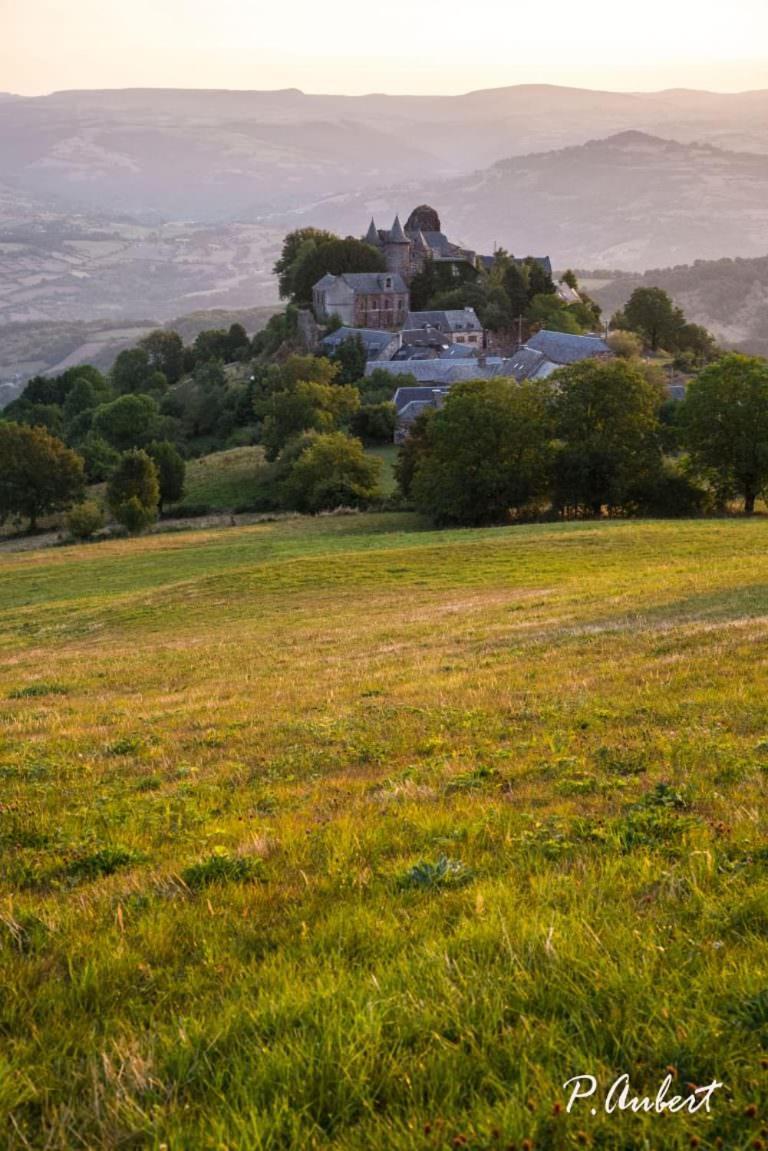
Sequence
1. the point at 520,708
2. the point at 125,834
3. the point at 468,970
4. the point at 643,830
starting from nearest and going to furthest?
the point at 468,970, the point at 643,830, the point at 125,834, the point at 520,708

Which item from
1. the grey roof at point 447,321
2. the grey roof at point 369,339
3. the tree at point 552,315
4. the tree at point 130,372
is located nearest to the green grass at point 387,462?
the grey roof at point 369,339

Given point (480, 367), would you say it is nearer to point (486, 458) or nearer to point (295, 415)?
point (295, 415)

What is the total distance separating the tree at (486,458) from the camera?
2470 inches

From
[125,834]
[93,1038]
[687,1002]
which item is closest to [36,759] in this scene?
[125,834]

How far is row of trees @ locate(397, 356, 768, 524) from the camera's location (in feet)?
194

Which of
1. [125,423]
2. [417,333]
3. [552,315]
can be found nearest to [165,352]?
[125,423]

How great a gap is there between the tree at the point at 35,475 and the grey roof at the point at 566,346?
57.4 metres

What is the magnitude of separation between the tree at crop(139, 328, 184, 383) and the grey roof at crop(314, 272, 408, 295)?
119ft

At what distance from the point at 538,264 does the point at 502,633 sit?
132984 mm

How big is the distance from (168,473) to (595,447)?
141ft

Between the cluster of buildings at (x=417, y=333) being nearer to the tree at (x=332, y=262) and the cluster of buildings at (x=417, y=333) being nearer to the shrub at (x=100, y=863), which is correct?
the tree at (x=332, y=262)

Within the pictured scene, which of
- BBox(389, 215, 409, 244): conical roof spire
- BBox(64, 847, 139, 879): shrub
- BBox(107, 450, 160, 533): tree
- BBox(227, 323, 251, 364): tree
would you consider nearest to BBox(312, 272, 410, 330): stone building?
BBox(389, 215, 409, 244): conical roof spire

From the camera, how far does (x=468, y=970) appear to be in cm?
449

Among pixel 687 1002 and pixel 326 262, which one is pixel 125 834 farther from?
pixel 326 262
